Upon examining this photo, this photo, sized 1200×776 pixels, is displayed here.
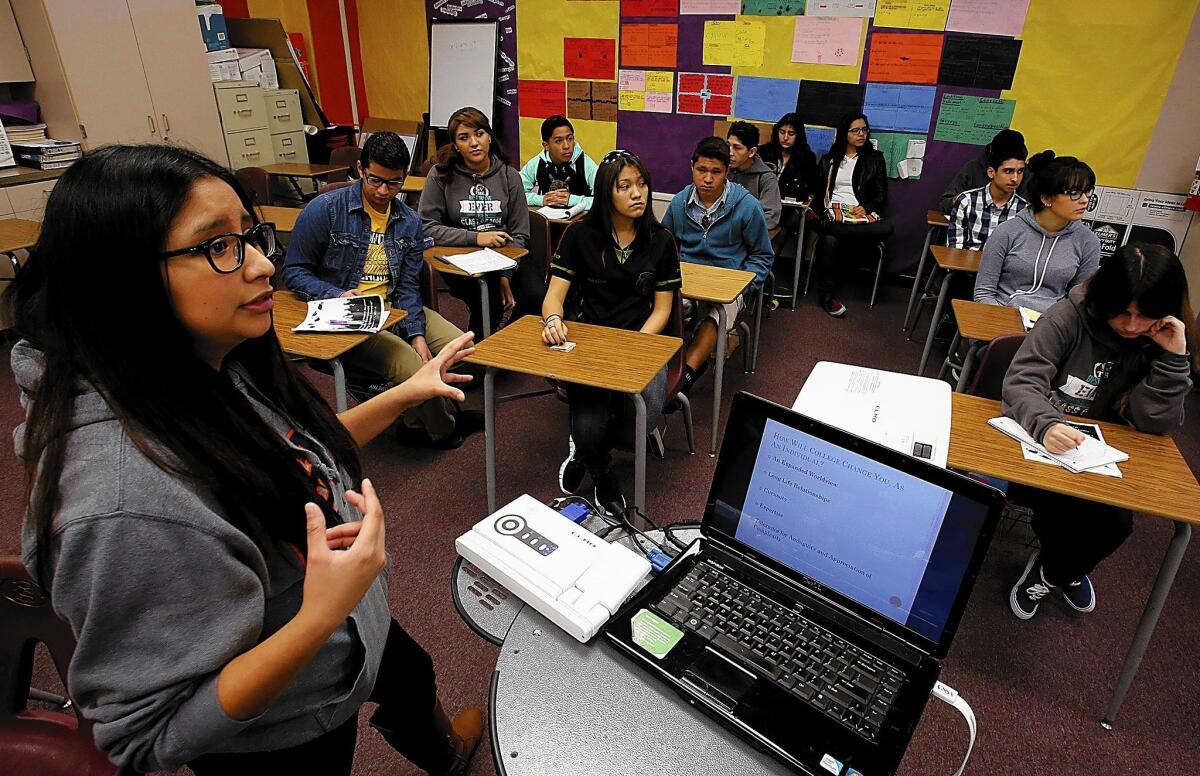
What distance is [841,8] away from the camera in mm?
4789

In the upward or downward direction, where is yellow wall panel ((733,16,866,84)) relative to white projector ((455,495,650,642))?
upward

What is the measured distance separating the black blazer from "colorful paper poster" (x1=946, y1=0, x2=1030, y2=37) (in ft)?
3.15

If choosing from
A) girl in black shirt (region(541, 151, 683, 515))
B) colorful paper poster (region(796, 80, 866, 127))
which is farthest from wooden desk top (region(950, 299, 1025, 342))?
colorful paper poster (region(796, 80, 866, 127))

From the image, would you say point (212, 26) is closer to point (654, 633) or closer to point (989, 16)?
point (989, 16)

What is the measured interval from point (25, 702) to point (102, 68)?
16.9 feet

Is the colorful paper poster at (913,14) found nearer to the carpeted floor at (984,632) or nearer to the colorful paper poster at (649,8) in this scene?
the colorful paper poster at (649,8)

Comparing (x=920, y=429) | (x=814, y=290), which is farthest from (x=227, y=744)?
(x=814, y=290)

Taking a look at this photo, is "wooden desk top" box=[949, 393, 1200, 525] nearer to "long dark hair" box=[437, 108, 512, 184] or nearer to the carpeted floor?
the carpeted floor

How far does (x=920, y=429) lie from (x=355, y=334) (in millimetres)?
1850

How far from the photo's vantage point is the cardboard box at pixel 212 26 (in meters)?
5.57

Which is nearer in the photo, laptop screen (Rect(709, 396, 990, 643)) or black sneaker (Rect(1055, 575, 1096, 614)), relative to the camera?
laptop screen (Rect(709, 396, 990, 643))

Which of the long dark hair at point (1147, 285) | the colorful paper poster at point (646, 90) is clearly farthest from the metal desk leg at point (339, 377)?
the colorful paper poster at point (646, 90)

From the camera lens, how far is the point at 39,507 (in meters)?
0.65

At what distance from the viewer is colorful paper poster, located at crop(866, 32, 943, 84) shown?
464 centimetres
